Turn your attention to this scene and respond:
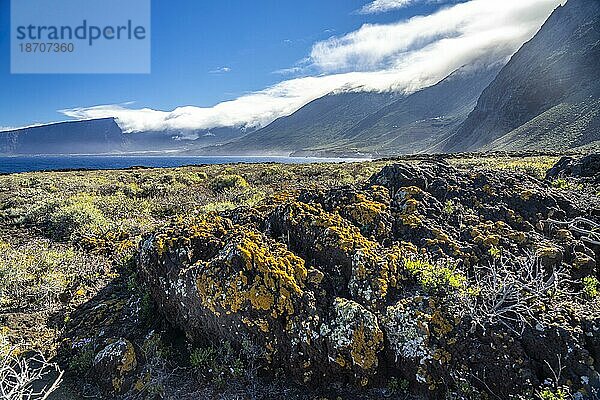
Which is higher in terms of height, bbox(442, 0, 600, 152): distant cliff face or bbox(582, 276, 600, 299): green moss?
bbox(442, 0, 600, 152): distant cliff face

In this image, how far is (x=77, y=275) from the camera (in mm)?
8766

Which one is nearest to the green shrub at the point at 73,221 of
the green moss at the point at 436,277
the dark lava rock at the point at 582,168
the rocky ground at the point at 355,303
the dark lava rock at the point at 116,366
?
the rocky ground at the point at 355,303

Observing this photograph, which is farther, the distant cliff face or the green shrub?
the distant cliff face

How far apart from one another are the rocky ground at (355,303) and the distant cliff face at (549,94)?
11495cm

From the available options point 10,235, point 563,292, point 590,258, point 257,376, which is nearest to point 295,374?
point 257,376

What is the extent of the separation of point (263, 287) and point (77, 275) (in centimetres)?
560

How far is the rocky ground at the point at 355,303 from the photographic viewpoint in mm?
4922

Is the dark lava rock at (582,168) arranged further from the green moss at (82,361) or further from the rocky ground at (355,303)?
the green moss at (82,361)

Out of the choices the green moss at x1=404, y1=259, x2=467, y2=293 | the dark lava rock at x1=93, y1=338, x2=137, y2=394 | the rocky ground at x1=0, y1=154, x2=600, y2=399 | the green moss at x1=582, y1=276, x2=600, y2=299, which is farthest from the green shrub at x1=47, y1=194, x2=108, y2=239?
the green moss at x1=582, y1=276, x2=600, y2=299

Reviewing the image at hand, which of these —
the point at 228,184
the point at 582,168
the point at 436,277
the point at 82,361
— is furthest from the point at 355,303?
the point at 228,184

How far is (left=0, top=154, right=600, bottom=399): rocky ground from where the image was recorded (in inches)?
194

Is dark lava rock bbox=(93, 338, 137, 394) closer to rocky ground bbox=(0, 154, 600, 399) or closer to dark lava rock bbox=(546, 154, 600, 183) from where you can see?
rocky ground bbox=(0, 154, 600, 399)

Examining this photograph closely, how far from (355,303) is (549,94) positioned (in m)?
169

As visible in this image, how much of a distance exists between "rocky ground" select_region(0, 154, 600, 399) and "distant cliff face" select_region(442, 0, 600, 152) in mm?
114951
